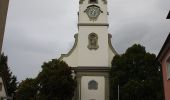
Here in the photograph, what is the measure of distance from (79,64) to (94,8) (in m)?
9.20

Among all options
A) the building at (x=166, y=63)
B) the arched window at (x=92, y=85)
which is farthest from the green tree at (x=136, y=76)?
the building at (x=166, y=63)

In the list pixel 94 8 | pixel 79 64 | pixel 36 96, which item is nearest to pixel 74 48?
pixel 79 64

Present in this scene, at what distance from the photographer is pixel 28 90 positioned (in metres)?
52.2

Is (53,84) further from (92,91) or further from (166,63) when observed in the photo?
(166,63)

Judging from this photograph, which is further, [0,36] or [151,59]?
[151,59]

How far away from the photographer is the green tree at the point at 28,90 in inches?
2015

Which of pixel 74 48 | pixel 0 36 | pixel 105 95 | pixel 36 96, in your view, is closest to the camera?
pixel 0 36

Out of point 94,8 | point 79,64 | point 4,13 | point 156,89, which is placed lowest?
point 4,13

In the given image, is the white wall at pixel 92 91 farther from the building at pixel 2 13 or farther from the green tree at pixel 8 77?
the building at pixel 2 13

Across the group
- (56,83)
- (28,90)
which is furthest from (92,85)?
(28,90)

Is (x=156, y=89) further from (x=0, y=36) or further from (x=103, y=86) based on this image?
(x=0, y=36)

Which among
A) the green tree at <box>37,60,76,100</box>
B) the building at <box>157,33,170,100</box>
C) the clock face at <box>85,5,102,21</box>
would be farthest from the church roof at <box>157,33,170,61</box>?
the clock face at <box>85,5,102,21</box>

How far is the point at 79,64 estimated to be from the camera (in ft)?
179

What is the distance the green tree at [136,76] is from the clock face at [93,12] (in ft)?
24.1
